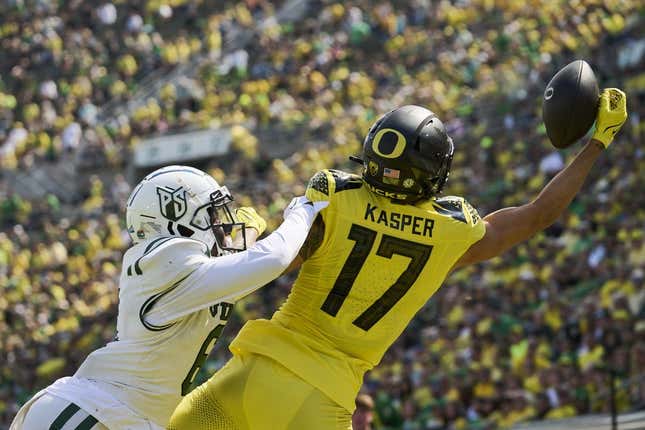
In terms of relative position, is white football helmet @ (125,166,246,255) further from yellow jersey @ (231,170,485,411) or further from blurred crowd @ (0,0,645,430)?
blurred crowd @ (0,0,645,430)

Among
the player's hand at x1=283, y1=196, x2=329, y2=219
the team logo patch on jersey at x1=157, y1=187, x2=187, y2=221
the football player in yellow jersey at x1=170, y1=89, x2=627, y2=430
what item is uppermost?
the team logo patch on jersey at x1=157, y1=187, x2=187, y2=221

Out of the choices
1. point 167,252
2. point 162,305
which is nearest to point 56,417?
point 162,305

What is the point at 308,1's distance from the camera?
23641 millimetres

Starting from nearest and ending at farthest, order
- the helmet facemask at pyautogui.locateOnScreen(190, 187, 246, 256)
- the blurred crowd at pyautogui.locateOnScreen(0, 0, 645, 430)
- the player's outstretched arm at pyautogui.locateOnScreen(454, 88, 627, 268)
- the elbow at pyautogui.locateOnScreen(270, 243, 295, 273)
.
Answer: the elbow at pyautogui.locateOnScreen(270, 243, 295, 273)
the helmet facemask at pyautogui.locateOnScreen(190, 187, 246, 256)
the player's outstretched arm at pyautogui.locateOnScreen(454, 88, 627, 268)
the blurred crowd at pyautogui.locateOnScreen(0, 0, 645, 430)

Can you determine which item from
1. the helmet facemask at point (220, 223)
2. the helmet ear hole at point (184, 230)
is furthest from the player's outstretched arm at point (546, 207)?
the helmet ear hole at point (184, 230)

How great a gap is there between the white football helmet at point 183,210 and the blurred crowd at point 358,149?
3371 millimetres

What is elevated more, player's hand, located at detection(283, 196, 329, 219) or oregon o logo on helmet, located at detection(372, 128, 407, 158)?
oregon o logo on helmet, located at detection(372, 128, 407, 158)

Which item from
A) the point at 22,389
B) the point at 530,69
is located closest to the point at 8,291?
the point at 22,389

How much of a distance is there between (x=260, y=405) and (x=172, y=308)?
43cm

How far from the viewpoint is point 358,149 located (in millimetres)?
17734

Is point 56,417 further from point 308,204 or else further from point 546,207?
point 546,207

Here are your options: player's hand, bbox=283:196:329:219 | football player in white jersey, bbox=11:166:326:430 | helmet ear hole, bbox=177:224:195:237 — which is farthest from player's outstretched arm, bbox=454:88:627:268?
helmet ear hole, bbox=177:224:195:237

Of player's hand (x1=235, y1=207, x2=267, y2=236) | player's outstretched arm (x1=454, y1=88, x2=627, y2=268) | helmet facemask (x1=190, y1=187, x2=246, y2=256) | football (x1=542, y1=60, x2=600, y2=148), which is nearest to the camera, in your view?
helmet facemask (x1=190, y1=187, x2=246, y2=256)

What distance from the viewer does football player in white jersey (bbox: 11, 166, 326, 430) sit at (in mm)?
4238
